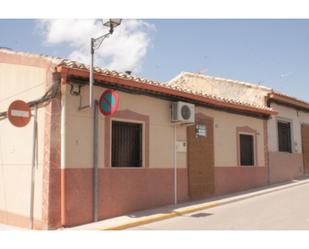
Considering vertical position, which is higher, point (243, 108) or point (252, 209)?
point (243, 108)

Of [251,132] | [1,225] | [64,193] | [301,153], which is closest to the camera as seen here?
[64,193]

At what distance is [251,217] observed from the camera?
905cm

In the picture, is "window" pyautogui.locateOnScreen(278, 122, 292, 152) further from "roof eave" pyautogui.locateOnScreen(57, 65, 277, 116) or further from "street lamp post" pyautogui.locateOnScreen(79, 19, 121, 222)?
"street lamp post" pyautogui.locateOnScreen(79, 19, 121, 222)

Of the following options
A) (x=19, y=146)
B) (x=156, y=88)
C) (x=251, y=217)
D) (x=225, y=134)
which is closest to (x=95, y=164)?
(x=19, y=146)

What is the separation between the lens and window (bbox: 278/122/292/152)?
1709cm

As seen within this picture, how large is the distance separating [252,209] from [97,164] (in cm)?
432

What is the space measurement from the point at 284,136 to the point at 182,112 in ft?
26.3

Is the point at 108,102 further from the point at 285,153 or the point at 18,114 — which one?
the point at 285,153

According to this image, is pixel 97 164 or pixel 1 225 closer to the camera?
pixel 97 164

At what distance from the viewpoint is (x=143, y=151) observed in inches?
410

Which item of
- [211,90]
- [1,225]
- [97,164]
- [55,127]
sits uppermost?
[211,90]
